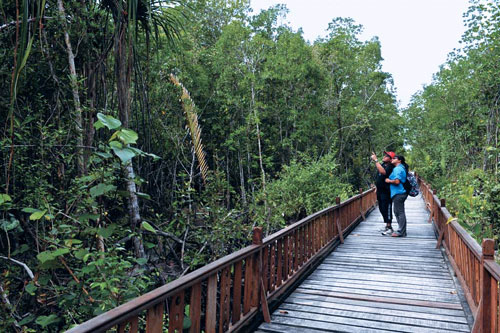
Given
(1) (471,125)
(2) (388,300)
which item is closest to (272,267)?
(2) (388,300)

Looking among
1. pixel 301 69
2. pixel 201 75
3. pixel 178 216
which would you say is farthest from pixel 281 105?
pixel 178 216

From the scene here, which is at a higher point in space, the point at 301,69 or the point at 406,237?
the point at 301,69

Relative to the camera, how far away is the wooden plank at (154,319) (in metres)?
2.25

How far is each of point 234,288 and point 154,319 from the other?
4.35ft

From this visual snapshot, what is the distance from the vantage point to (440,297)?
15.9 feet

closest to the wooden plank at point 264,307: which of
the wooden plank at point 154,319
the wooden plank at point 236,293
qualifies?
the wooden plank at point 236,293

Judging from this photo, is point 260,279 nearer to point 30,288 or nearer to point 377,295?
point 377,295

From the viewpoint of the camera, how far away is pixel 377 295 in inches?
195

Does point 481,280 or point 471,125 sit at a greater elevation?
point 471,125

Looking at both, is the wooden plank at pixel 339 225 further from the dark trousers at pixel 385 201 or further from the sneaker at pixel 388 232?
the sneaker at pixel 388 232

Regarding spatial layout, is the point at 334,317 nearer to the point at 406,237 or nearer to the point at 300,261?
the point at 300,261

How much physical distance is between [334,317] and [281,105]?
16.1m

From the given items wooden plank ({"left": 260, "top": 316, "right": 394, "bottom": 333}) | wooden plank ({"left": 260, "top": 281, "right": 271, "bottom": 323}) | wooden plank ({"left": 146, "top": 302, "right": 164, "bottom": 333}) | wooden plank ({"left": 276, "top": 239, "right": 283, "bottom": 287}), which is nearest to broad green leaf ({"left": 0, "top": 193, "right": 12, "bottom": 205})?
wooden plank ({"left": 146, "top": 302, "right": 164, "bottom": 333})

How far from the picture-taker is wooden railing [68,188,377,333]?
2.13 metres
